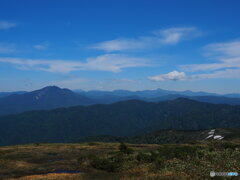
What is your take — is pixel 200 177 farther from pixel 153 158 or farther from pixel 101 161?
pixel 101 161

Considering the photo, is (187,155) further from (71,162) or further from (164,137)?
(164,137)

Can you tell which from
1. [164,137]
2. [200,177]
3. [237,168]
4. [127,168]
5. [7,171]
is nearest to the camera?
[200,177]

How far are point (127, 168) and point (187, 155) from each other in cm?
1023

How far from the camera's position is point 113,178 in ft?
83.4

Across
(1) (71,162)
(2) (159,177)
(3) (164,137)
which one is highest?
(2) (159,177)

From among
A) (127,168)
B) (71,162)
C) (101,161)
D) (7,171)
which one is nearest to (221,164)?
(127,168)

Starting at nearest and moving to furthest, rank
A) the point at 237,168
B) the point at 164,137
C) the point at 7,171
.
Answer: the point at 237,168
the point at 7,171
the point at 164,137

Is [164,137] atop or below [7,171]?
below

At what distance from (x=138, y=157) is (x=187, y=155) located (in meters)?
7.69

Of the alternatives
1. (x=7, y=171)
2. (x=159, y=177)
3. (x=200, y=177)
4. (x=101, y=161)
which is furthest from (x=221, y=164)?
(x=7, y=171)

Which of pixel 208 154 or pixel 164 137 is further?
pixel 164 137

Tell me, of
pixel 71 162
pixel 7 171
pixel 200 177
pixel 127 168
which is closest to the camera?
pixel 200 177

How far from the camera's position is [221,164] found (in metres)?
27.5

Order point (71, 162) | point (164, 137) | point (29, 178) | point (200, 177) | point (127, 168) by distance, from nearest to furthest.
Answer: point (200, 177), point (29, 178), point (127, 168), point (71, 162), point (164, 137)
